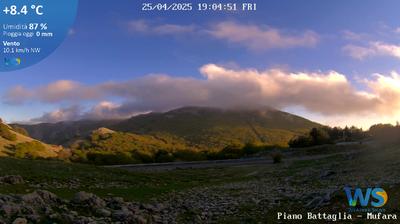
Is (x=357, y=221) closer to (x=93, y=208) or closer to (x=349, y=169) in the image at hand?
(x=93, y=208)

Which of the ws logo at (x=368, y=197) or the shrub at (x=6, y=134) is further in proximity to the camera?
the shrub at (x=6, y=134)

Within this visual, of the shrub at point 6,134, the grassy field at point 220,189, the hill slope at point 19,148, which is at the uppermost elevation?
the shrub at point 6,134

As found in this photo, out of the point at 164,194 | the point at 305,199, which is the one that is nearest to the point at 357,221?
the point at 305,199

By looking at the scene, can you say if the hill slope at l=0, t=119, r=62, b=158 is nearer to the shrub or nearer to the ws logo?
the shrub

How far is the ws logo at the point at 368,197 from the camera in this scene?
55.9 ft

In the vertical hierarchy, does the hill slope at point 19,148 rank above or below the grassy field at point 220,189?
above

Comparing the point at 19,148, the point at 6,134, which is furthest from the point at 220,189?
the point at 6,134

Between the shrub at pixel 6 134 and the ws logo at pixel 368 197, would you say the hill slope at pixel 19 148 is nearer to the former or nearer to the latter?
the shrub at pixel 6 134

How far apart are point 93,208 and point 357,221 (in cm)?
1077

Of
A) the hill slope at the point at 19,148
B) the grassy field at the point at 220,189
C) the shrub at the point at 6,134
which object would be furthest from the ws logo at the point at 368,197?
the shrub at the point at 6,134

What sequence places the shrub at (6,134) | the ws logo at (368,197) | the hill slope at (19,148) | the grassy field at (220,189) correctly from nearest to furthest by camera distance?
1. the ws logo at (368,197)
2. the grassy field at (220,189)
3. the hill slope at (19,148)
4. the shrub at (6,134)

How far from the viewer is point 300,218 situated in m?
16.8

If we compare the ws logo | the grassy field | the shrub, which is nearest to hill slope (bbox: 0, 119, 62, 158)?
the shrub

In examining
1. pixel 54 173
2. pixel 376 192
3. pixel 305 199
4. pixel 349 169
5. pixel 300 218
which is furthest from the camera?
pixel 54 173
